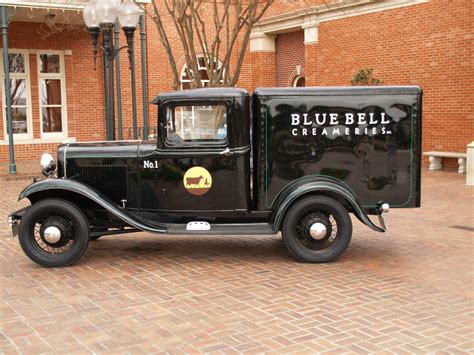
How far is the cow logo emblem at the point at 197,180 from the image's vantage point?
6812 mm

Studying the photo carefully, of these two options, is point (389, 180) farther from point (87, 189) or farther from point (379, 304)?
point (87, 189)

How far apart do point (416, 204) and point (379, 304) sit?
1978 millimetres

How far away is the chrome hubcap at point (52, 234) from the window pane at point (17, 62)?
13.5 metres

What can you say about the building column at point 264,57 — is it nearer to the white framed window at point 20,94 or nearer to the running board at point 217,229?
the white framed window at point 20,94

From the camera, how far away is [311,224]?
668 centimetres

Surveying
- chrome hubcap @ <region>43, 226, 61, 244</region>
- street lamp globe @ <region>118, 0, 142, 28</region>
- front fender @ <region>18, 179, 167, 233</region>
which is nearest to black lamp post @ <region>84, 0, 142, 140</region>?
street lamp globe @ <region>118, 0, 142, 28</region>

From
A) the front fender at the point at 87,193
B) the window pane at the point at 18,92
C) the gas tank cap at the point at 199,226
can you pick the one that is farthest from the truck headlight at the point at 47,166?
the window pane at the point at 18,92

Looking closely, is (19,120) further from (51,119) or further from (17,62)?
(17,62)

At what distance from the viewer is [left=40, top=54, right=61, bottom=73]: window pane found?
62.2ft

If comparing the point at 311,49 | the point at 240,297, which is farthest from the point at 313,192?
the point at 311,49

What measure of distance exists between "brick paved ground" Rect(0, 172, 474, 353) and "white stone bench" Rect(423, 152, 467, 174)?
739 centimetres

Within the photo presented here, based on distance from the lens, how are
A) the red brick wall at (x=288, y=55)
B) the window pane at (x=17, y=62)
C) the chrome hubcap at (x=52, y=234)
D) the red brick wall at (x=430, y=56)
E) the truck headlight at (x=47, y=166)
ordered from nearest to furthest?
the chrome hubcap at (x=52, y=234) → the truck headlight at (x=47, y=166) → the red brick wall at (x=430, y=56) → the window pane at (x=17, y=62) → the red brick wall at (x=288, y=55)

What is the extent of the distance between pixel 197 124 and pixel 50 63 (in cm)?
1386

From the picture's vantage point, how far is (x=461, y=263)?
21.9 ft
